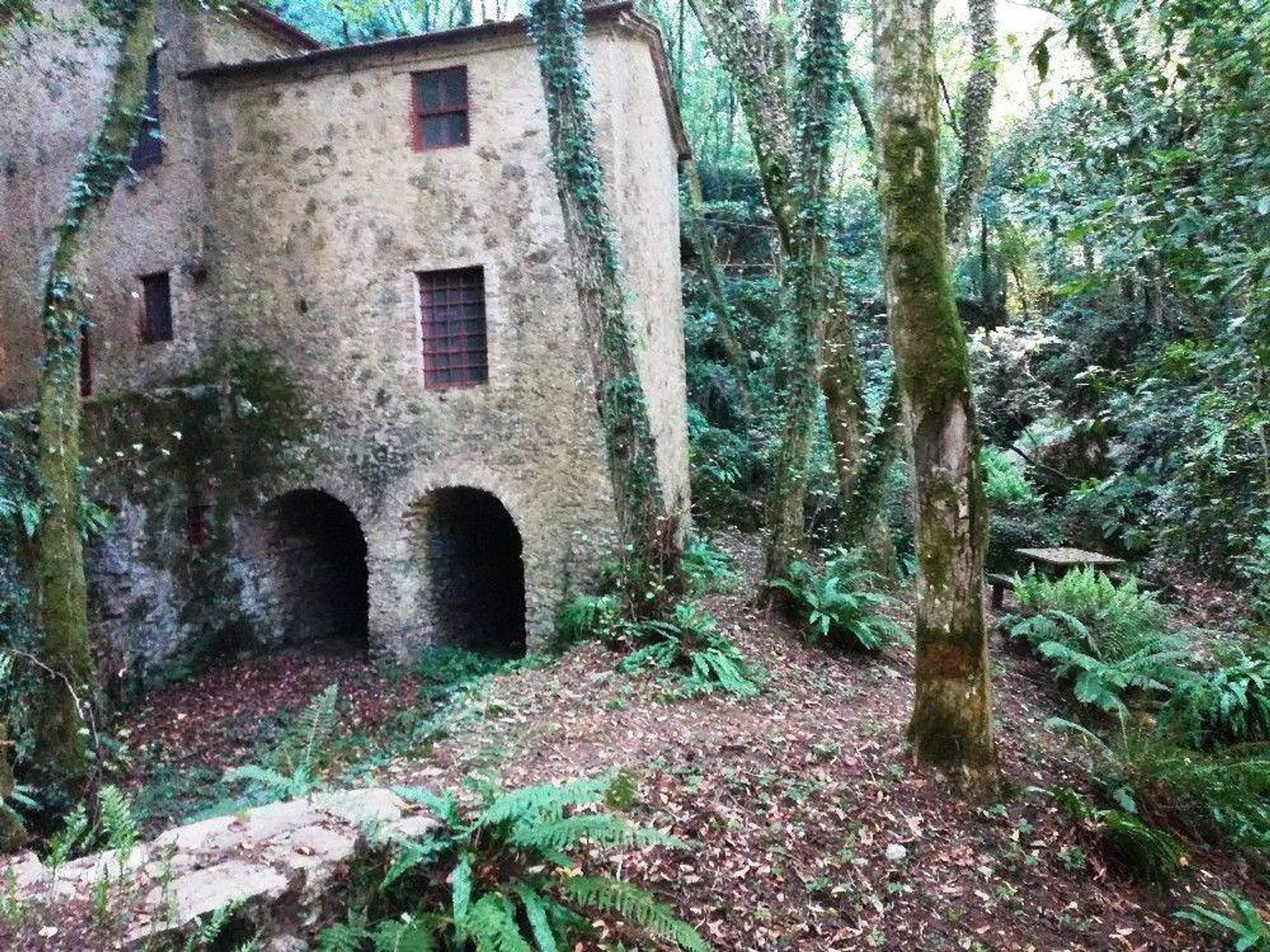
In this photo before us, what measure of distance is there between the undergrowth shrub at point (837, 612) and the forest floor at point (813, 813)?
37.6 inches

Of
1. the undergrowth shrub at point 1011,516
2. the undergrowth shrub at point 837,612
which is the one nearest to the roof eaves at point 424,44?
the undergrowth shrub at point 837,612

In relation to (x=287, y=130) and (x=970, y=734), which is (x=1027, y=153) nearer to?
(x=970, y=734)

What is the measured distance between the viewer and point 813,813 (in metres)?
4.90

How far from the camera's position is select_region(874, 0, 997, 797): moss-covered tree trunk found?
16.2ft

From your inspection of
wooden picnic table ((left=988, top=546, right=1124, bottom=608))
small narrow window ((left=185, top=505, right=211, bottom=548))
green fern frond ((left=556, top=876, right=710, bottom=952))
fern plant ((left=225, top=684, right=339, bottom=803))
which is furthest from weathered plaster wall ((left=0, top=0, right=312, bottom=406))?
wooden picnic table ((left=988, top=546, right=1124, bottom=608))

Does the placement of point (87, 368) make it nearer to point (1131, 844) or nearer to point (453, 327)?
point (453, 327)

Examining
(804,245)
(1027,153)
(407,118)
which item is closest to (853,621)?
(804,245)

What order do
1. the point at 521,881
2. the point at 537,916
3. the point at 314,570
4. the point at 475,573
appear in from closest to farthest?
1. the point at 537,916
2. the point at 521,881
3. the point at 475,573
4. the point at 314,570

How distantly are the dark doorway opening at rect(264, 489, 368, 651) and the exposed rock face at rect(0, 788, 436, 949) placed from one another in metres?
8.16

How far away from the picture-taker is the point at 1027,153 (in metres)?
9.60

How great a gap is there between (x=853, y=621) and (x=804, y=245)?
3847 millimetres

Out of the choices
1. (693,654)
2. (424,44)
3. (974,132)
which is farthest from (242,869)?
(974,132)

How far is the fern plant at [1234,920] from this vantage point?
4.24 m

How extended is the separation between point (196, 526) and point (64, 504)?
3.78 metres
